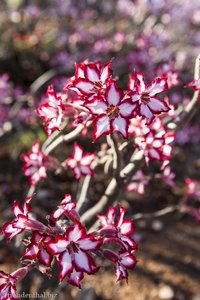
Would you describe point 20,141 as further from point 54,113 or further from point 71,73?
point 54,113

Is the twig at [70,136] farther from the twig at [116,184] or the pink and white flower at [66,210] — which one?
the pink and white flower at [66,210]

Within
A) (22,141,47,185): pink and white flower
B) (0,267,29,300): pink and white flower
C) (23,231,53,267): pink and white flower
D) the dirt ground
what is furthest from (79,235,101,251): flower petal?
the dirt ground

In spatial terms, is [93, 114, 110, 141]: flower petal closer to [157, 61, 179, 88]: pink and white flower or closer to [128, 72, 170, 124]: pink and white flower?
[128, 72, 170, 124]: pink and white flower

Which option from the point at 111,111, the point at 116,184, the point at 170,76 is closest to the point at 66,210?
the point at 111,111

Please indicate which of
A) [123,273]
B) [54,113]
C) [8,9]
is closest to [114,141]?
[54,113]

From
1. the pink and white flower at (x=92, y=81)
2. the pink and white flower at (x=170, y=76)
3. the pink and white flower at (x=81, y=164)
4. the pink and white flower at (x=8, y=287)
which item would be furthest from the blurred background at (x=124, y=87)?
the pink and white flower at (x=8, y=287)

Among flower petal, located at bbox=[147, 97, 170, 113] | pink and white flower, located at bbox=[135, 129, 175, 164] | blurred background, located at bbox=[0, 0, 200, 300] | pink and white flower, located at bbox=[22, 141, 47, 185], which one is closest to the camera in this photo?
flower petal, located at bbox=[147, 97, 170, 113]

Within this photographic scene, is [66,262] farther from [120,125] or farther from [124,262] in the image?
[120,125]
